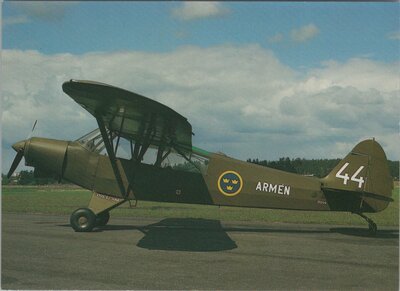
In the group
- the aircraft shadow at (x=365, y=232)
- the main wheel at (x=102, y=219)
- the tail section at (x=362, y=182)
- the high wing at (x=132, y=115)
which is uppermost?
the high wing at (x=132, y=115)

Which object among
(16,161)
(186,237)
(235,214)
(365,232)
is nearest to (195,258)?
(186,237)

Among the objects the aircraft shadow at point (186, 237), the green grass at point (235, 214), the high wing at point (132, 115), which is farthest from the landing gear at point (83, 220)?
the green grass at point (235, 214)

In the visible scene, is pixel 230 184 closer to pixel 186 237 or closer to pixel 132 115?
pixel 186 237

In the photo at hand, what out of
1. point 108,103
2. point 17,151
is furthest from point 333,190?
point 17,151

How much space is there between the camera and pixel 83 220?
10.3m

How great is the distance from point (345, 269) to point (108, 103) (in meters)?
5.36

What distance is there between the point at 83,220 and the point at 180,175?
2.56 metres

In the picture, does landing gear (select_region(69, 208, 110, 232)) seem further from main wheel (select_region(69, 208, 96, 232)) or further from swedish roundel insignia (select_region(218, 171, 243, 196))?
swedish roundel insignia (select_region(218, 171, 243, 196))

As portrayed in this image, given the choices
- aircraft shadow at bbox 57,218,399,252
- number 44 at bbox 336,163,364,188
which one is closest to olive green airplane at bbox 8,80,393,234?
number 44 at bbox 336,163,364,188

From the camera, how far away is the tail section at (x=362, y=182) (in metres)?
10.7

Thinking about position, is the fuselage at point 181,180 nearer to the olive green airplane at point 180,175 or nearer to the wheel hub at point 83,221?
the olive green airplane at point 180,175

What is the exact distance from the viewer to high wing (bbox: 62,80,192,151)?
7805 millimetres

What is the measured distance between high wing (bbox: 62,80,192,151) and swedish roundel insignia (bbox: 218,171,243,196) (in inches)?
45.3

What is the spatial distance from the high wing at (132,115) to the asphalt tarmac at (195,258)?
2.34m
